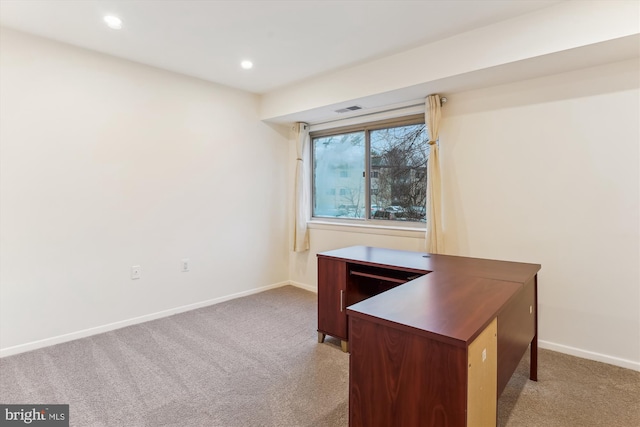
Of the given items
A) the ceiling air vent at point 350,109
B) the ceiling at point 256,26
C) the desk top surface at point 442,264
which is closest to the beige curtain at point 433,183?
the desk top surface at point 442,264

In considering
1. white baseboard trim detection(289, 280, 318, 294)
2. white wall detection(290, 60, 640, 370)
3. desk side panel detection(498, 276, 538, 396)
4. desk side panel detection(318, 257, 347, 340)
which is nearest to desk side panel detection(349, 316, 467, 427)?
desk side panel detection(498, 276, 538, 396)

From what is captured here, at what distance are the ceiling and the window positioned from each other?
94 centimetres

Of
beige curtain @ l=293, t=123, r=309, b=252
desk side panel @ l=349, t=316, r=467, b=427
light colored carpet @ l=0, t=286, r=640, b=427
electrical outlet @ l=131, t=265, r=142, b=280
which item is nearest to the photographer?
desk side panel @ l=349, t=316, r=467, b=427

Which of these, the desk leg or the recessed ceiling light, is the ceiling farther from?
the desk leg

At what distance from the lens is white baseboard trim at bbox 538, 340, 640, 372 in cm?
235

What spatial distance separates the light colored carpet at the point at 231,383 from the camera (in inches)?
72.3

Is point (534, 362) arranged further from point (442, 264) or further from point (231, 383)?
point (231, 383)

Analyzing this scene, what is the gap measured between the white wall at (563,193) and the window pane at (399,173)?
1.22 feet

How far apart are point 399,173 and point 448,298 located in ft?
7.45

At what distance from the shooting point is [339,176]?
4.25m

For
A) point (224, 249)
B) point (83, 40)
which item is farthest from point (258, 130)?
point (83, 40)

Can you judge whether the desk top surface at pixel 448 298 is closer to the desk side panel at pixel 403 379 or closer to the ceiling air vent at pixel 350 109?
the desk side panel at pixel 403 379

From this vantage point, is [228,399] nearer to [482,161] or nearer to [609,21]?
[482,161]

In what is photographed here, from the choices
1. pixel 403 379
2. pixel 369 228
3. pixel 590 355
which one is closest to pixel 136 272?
pixel 369 228
